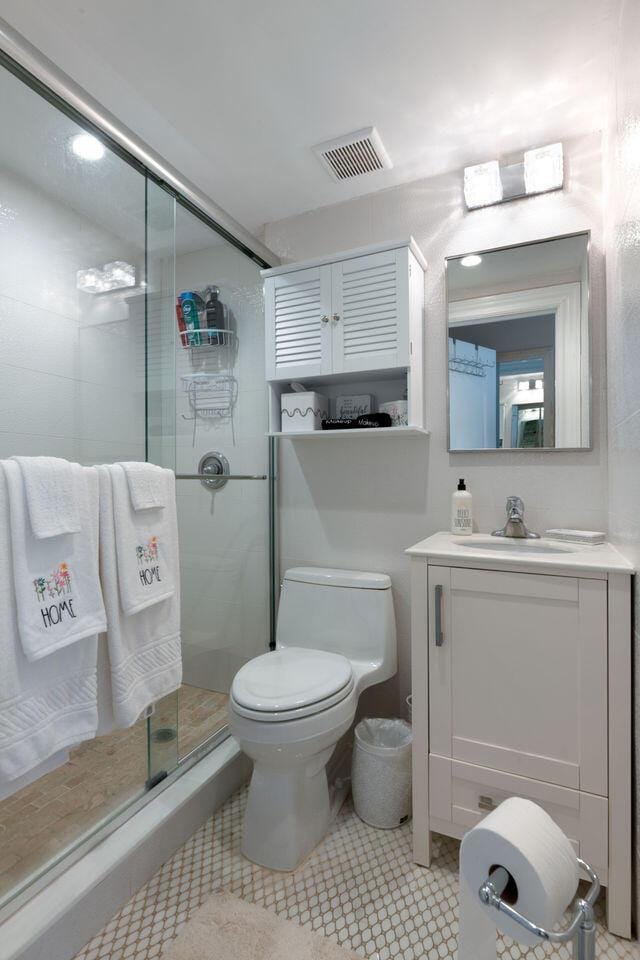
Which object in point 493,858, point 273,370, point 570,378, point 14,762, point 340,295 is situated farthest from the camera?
point 273,370

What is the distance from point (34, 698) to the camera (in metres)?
0.94

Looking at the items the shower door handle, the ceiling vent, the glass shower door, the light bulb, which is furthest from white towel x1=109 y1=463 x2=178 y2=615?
the light bulb

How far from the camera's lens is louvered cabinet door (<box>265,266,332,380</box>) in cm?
180

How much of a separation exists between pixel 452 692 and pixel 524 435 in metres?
0.89

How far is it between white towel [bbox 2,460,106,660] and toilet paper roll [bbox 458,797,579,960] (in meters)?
0.81

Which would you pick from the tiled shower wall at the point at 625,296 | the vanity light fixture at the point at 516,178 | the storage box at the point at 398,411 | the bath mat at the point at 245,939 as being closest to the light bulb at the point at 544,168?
the vanity light fixture at the point at 516,178

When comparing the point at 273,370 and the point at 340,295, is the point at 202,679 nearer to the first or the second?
the point at 273,370

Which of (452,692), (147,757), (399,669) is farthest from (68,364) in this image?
(399,669)

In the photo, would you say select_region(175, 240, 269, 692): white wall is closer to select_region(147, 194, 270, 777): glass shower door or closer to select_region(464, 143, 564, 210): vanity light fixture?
select_region(147, 194, 270, 777): glass shower door

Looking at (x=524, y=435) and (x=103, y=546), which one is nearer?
(x=103, y=546)

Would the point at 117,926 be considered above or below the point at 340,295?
below

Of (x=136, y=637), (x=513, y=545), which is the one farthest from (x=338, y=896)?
(x=513, y=545)

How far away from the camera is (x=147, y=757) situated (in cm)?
146

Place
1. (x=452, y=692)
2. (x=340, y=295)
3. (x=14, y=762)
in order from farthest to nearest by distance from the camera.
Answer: (x=340, y=295) < (x=452, y=692) < (x=14, y=762)
